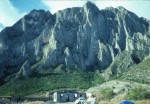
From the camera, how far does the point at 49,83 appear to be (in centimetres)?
17350

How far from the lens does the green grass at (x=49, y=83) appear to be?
163250 millimetres

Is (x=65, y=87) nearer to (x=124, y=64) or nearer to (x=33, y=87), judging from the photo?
(x=33, y=87)

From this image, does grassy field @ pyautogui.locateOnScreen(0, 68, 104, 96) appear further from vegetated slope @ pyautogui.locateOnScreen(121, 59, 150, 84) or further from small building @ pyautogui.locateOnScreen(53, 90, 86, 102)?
small building @ pyautogui.locateOnScreen(53, 90, 86, 102)

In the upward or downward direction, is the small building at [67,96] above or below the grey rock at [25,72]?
below

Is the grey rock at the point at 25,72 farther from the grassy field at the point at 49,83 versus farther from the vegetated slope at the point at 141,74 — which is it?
the vegetated slope at the point at 141,74

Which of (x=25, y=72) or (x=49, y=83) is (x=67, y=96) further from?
(x=25, y=72)

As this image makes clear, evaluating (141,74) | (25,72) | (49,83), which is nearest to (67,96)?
(141,74)

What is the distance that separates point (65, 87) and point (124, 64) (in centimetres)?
3499

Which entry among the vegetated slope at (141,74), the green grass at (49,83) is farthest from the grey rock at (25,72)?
the vegetated slope at (141,74)

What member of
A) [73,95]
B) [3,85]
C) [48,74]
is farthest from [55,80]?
[73,95]

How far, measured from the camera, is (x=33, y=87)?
16675 centimetres

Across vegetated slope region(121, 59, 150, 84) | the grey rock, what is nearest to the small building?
vegetated slope region(121, 59, 150, 84)

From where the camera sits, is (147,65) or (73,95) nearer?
(73,95)

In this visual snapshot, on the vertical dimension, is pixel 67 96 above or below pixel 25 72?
below
